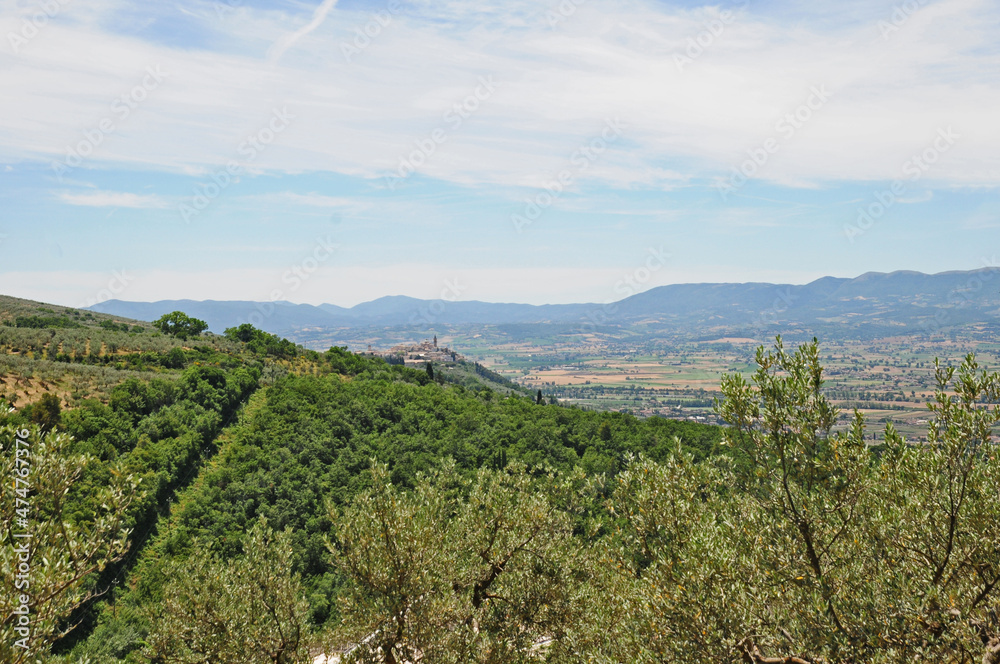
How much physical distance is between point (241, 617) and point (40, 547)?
6111mm

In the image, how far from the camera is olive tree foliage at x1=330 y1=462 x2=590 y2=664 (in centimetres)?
1288

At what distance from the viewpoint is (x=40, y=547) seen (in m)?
10.2

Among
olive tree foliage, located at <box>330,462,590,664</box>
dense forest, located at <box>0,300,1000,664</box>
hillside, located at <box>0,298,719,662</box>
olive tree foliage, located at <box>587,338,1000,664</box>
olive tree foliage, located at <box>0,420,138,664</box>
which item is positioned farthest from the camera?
hillside, located at <box>0,298,719,662</box>

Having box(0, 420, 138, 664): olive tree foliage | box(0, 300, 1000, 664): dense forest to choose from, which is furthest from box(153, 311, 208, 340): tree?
box(0, 420, 138, 664): olive tree foliage

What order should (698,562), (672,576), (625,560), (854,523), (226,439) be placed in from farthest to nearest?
(226,439), (625,560), (854,523), (672,576), (698,562)

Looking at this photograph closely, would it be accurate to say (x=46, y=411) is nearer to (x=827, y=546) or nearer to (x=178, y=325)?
(x=827, y=546)

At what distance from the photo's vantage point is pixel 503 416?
51.4m

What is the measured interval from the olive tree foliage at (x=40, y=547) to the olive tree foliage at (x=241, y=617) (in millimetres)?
4948

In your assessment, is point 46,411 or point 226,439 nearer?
point 46,411

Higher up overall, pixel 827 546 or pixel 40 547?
pixel 827 546

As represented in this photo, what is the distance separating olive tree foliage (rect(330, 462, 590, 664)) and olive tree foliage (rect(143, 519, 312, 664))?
5.17 ft

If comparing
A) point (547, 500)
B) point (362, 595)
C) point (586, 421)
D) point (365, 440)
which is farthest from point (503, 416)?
point (362, 595)

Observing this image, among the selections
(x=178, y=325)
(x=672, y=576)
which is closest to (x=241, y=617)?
(x=672, y=576)

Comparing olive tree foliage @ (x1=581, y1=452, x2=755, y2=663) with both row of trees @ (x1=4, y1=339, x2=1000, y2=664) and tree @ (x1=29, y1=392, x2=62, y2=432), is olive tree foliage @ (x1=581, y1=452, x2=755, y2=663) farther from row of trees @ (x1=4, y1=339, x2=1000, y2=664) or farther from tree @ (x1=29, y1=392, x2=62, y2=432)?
A: tree @ (x1=29, y1=392, x2=62, y2=432)
